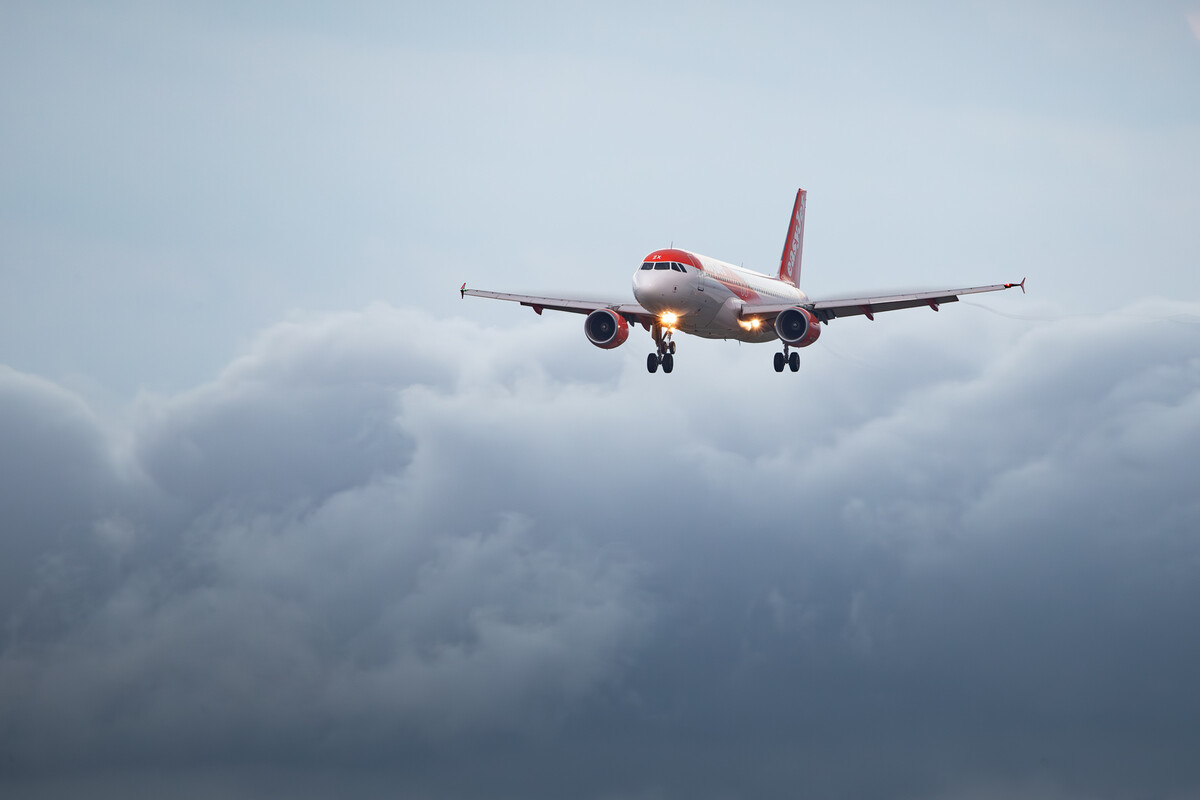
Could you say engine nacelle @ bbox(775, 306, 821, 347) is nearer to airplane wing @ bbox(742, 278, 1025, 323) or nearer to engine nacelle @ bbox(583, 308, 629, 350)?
airplane wing @ bbox(742, 278, 1025, 323)

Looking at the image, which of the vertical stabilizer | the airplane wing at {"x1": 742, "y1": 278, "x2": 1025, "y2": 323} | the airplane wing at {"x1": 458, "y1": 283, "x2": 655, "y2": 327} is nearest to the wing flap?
the airplane wing at {"x1": 742, "y1": 278, "x2": 1025, "y2": 323}

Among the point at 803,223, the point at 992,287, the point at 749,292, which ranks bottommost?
the point at 992,287

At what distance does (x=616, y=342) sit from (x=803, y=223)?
3750 cm

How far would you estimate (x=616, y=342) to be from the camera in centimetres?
8306

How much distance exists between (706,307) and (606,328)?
7.04m

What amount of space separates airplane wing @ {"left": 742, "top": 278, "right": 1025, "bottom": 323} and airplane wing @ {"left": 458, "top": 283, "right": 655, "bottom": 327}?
22.8 feet

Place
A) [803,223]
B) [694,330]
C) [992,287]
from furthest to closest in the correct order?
1. [803,223]
2. [694,330]
3. [992,287]

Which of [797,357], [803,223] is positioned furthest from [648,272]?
[803,223]

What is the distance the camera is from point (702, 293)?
260 ft

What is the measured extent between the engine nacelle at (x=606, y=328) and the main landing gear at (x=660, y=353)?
84.2 inches

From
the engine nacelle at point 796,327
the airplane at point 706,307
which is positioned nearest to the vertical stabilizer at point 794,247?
the airplane at point 706,307

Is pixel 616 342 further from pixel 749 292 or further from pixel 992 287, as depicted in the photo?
pixel 992 287

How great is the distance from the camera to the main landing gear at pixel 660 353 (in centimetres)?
8431

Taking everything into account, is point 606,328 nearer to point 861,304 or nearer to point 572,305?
point 572,305
